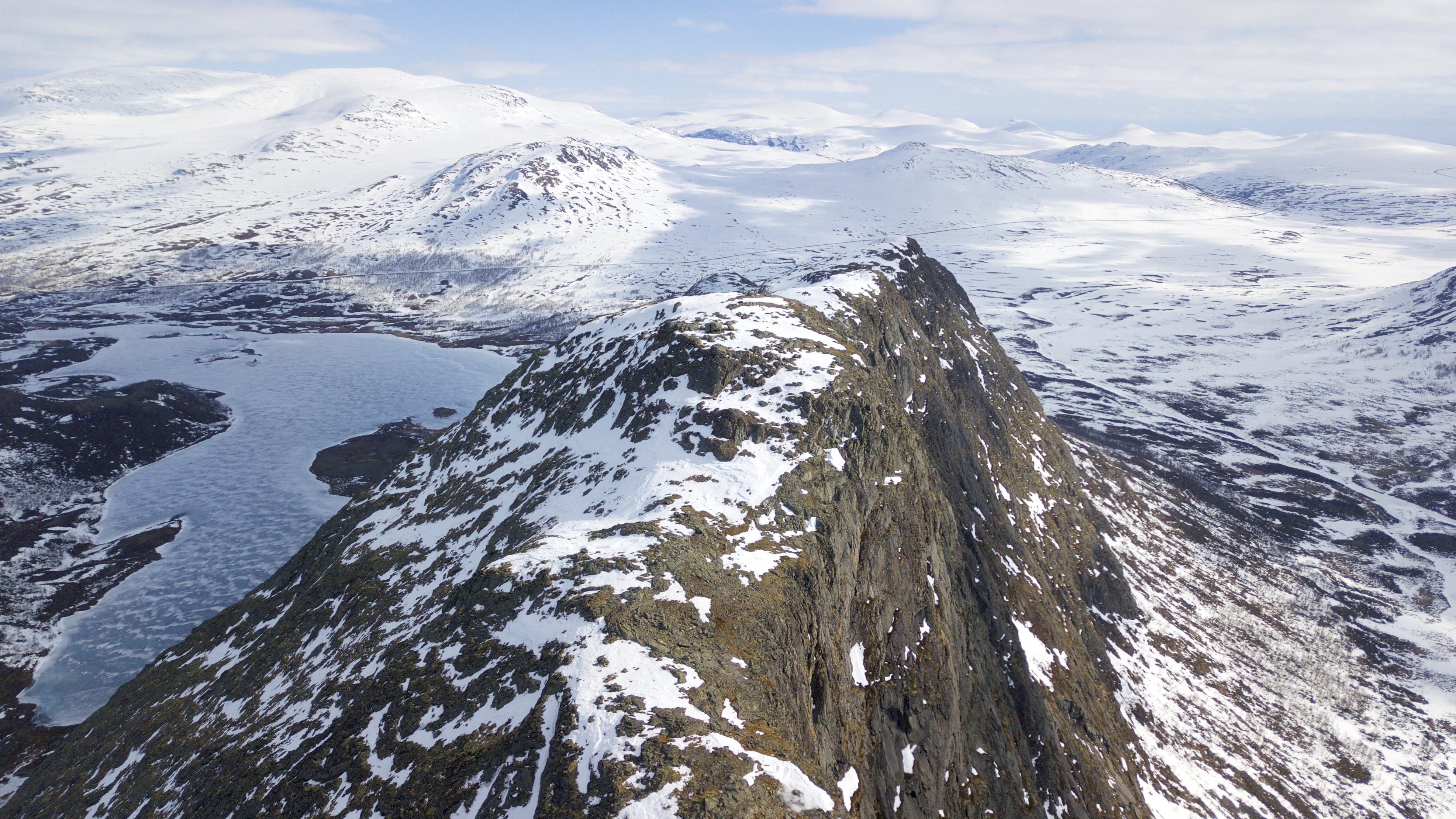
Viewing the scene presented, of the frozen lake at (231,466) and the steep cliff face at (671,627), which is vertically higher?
the steep cliff face at (671,627)

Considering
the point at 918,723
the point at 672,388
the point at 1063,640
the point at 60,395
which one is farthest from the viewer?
the point at 60,395

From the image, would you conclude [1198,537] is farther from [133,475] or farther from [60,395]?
[60,395]

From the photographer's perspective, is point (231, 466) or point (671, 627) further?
point (231, 466)

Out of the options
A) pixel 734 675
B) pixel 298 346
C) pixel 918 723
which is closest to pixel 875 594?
pixel 918 723

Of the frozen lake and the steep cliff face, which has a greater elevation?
the steep cliff face

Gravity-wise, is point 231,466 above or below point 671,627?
below
